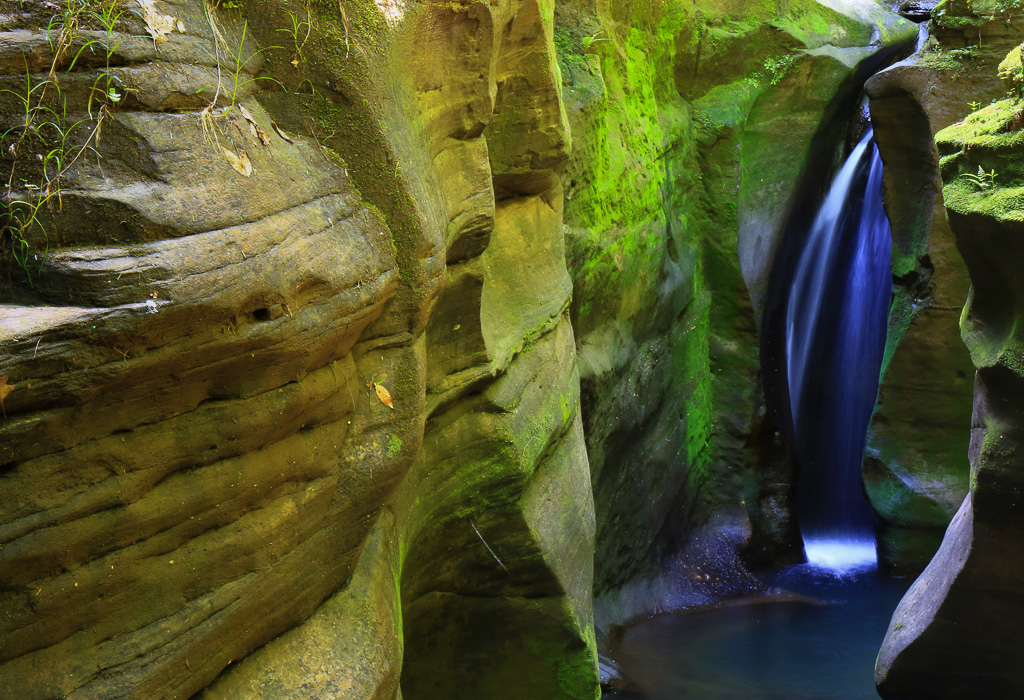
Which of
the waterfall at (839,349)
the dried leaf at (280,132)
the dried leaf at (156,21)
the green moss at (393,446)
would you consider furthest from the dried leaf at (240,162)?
the waterfall at (839,349)

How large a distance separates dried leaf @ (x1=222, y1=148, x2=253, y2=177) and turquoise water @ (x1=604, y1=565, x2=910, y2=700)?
4908mm

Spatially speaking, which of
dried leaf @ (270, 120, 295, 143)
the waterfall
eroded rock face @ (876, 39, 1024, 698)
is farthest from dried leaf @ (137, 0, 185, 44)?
the waterfall

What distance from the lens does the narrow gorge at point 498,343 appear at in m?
2.45

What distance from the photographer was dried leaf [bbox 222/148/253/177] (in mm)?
2631

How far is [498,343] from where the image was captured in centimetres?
448

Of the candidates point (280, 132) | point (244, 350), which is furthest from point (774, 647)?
point (280, 132)

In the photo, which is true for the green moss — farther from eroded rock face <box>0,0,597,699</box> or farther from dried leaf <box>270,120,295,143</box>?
dried leaf <box>270,120,295,143</box>

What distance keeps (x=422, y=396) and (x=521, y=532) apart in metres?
1.33

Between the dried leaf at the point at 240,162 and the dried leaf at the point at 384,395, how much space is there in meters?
0.98

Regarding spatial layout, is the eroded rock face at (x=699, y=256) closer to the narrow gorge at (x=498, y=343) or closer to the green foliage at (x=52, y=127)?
the narrow gorge at (x=498, y=343)

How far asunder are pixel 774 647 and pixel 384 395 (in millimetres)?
5239

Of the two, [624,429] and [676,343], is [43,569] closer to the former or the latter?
[624,429]

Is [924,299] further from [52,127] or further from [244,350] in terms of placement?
[52,127]

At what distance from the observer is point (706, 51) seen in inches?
346
